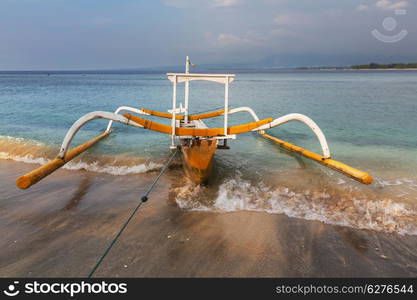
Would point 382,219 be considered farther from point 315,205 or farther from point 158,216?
point 158,216

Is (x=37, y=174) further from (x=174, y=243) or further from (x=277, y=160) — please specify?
(x=277, y=160)

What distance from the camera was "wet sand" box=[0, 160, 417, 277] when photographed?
3629 millimetres

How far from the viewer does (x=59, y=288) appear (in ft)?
10.8

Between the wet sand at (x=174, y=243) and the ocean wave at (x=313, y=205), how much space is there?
0.27 metres

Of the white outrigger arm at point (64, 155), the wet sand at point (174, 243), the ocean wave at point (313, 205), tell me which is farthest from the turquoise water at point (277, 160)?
the white outrigger arm at point (64, 155)

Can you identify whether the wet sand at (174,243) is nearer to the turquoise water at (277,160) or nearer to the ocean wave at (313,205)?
the ocean wave at (313,205)

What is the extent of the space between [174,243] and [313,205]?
119 inches

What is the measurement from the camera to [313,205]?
5.70 m

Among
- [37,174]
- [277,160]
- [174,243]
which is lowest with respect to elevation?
[174,243]

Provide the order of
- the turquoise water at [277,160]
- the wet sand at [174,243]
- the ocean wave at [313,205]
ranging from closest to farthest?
the wet sand at [174,243], the ocean wave at [313,205], the turquoise water at [277,160]

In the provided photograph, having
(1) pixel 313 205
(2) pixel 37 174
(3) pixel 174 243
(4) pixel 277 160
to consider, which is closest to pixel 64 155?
(2) pixel 37 174

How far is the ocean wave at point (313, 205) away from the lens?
500 centimetres

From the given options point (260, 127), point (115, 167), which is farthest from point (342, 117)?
point (115, 167)

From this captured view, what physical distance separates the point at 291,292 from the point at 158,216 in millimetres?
2637
